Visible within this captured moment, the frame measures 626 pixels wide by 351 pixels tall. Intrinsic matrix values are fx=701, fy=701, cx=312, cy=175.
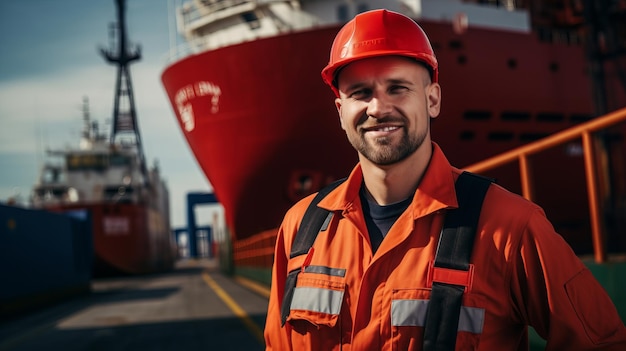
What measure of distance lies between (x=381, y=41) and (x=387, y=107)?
0.18 m

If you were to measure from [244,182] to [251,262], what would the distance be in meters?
3.96

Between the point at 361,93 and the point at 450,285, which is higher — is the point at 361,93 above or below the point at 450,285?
above

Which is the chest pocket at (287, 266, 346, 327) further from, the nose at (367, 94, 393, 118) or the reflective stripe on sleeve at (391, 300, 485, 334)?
the nose at (367, 94, 393, 118)

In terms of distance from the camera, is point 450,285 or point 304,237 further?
point 304,237

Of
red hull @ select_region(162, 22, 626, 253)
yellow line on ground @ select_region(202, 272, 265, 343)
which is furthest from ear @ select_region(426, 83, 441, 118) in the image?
red hull @ select_region(162, 22, 626, 253)

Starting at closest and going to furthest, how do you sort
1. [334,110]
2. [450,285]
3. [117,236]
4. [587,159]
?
[450,285], [587,159], [334,110], [117,236]

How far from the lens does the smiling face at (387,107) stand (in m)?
1.93

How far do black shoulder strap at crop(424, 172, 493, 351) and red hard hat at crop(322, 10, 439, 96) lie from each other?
0.45 meters

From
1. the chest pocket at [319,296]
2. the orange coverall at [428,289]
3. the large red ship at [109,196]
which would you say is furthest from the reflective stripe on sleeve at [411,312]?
the large red ship at [109,196]

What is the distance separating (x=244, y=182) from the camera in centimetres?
1666

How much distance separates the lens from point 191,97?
1688 centimetres

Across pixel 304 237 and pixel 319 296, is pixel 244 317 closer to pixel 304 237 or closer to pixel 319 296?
pixel 304 237

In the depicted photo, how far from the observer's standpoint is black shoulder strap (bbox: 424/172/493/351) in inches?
68.8

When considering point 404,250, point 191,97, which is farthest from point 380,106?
point 191,97
